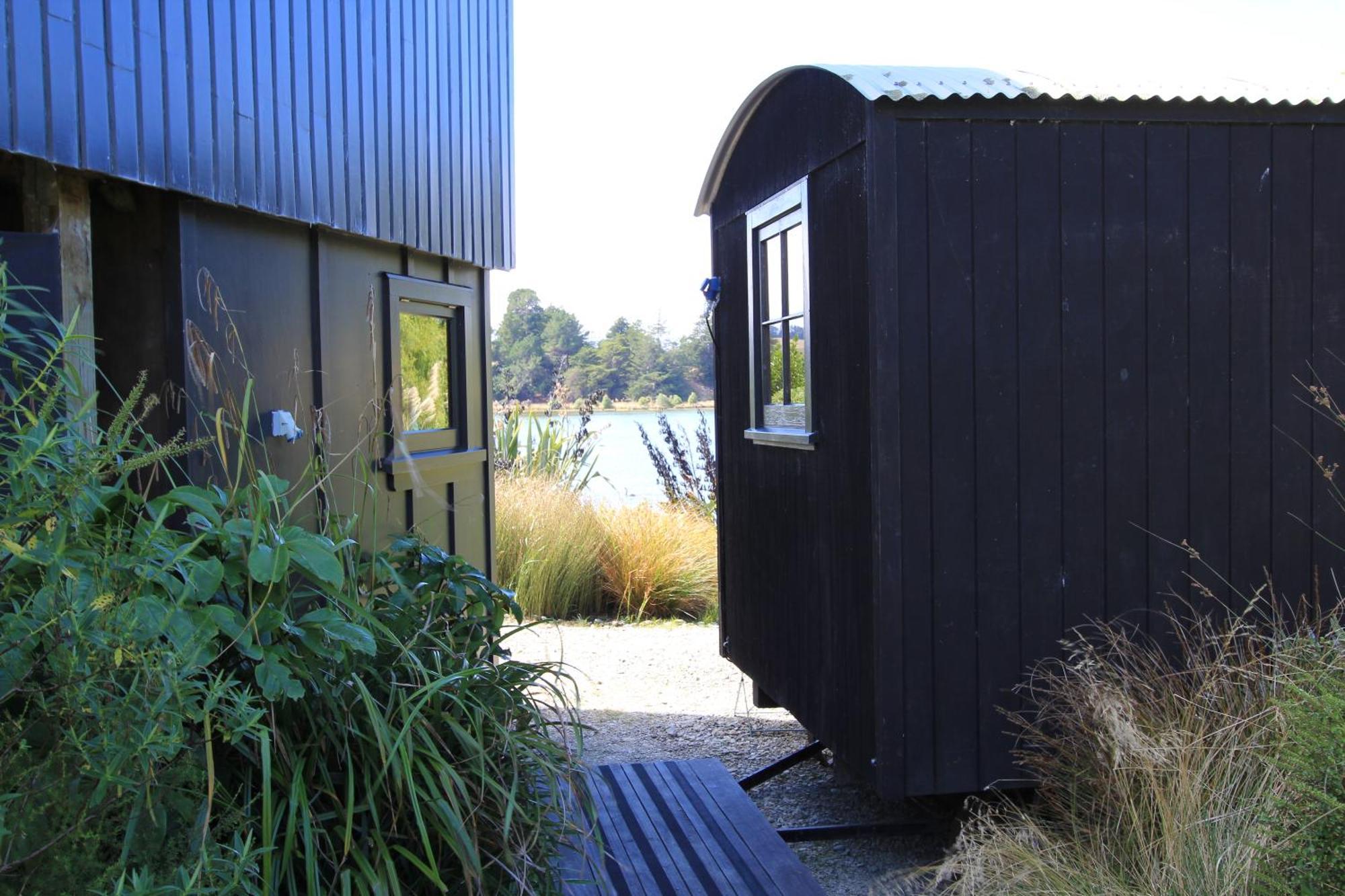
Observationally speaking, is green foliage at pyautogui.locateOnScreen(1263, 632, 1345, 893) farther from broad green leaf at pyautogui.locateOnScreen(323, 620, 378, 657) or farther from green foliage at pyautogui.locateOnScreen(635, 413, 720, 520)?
green foliage at pyautogui.locateOnScreen(635, 413, 720, 520)

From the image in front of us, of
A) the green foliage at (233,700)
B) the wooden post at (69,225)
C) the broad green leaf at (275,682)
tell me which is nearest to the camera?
the green foliage at (233,700)

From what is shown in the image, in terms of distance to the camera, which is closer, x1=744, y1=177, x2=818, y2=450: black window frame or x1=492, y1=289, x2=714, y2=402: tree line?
x1=744, y1=177, x2=818, y2=450: black window frame

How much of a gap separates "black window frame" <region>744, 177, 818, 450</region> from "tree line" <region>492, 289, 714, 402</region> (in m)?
3.28

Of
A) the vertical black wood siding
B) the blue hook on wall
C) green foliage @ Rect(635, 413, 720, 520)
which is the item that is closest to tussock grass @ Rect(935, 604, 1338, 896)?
the blue hook on wall

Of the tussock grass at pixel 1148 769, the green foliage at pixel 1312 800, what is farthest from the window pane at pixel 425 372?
the green foliage at pixel 1312 800

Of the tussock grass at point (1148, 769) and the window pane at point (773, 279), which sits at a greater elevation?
the window pane at point (773, 279)

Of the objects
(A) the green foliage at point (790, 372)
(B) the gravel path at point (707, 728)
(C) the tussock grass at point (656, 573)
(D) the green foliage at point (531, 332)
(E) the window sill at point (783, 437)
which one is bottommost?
(B) the gravel path at point (707, 728)

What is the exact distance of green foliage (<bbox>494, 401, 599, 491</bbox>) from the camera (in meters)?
10.9

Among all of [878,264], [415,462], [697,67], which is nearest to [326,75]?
[415,462]

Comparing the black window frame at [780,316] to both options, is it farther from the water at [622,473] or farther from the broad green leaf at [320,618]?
the water at [622,473]

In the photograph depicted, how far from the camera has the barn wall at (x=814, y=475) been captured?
4.04 m

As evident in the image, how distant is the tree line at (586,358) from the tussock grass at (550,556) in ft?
5.90

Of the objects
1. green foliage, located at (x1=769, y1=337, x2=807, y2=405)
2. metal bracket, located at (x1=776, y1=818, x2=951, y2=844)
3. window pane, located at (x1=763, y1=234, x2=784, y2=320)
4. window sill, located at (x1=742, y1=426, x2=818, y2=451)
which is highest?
window pane, located at (x1=763, y1=234, x2=784, y2=320)

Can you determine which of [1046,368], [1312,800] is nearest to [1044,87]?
[1046,368]
